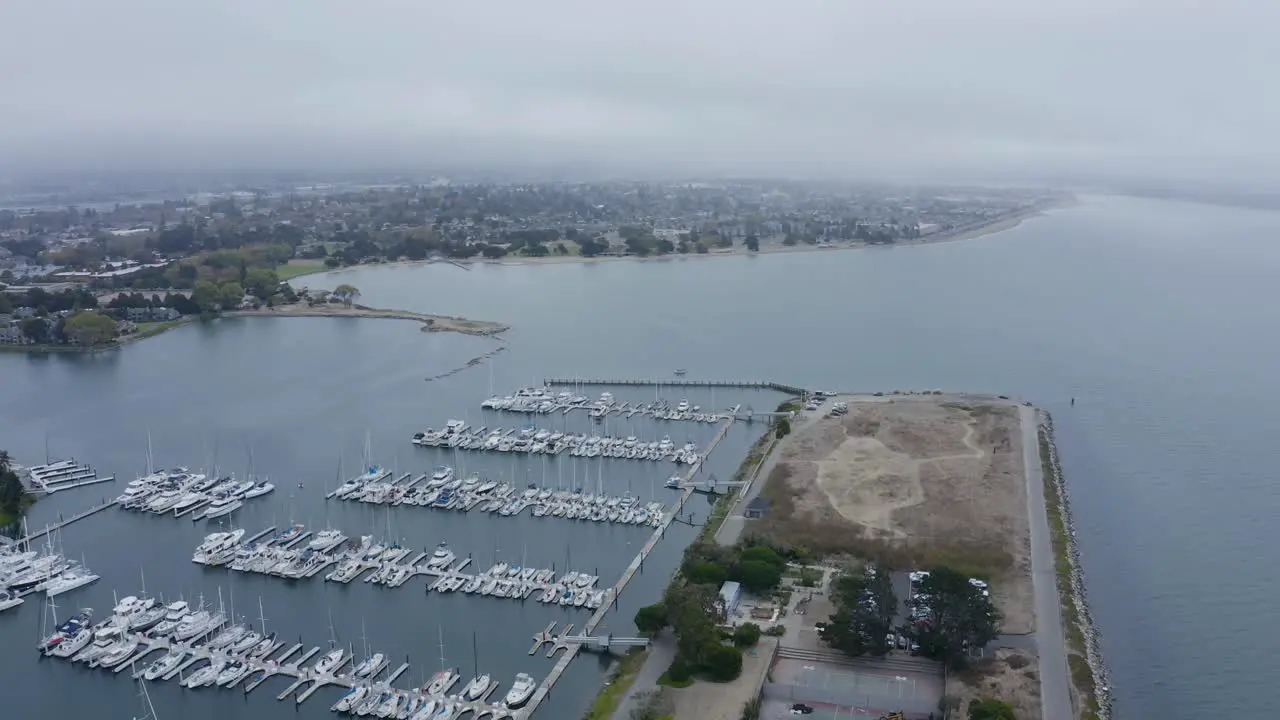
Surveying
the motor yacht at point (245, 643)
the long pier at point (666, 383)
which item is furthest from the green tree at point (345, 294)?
the motor yacht at point (245, 643)

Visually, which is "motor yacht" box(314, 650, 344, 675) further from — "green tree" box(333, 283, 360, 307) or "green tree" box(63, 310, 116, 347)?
"green tree" box(333, 283, 360, 307)

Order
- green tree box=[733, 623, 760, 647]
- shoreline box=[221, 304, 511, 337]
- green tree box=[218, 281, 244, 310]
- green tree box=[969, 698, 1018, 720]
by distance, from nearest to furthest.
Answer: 1. green tree box=[969, 698, 1018, 720]
2. green tree box=[733, 623, 760, 647]
3. shoreline box=[221, 304, 511, 337]
4. green tree box=[218, 281, 244, 310]

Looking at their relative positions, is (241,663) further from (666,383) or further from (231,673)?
(666,383)

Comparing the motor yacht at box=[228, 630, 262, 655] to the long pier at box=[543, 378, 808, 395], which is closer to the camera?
the motor yacht at box=[228, 630, 262, 655]

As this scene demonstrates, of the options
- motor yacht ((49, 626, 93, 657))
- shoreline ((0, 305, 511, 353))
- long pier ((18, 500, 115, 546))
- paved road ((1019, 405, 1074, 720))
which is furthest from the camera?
shoreline ((0, 305, 511, 353))

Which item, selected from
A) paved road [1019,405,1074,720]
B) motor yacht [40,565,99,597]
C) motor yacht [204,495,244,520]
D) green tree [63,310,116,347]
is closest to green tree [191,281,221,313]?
green tree [63,310,116,347]

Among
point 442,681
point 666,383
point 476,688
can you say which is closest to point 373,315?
point 666,383
